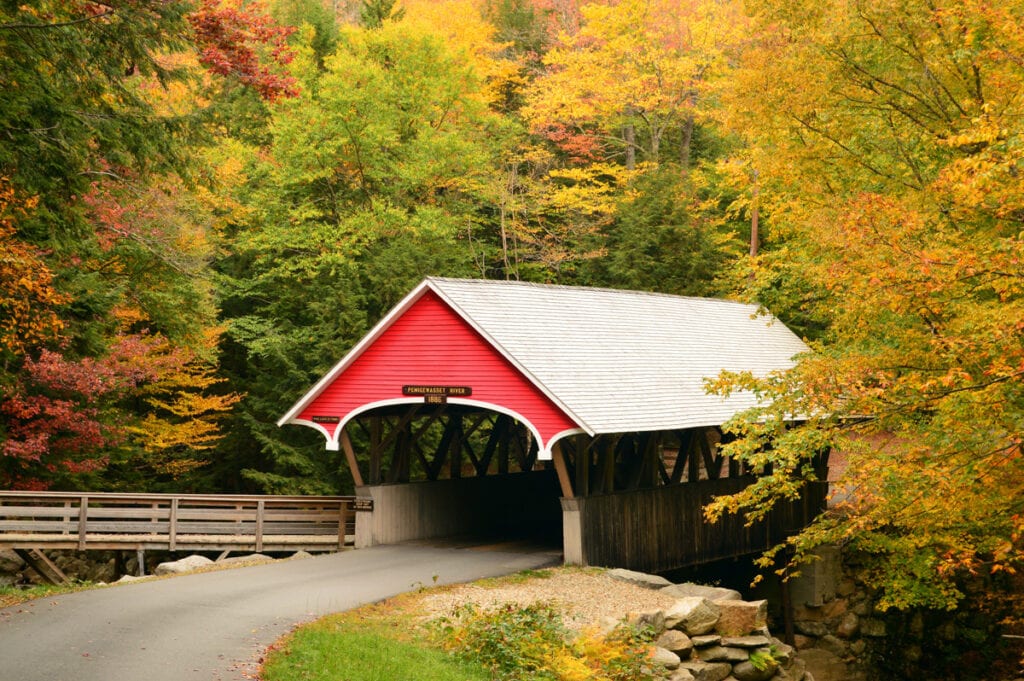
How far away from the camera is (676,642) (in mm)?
13281

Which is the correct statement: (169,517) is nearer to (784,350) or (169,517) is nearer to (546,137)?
(784,350)

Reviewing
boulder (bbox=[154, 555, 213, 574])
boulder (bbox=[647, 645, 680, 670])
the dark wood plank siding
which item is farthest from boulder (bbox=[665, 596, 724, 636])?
boulder (bbox=[154, 555, 213, 574])

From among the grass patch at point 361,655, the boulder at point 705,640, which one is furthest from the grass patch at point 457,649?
the boulder at point 705,640

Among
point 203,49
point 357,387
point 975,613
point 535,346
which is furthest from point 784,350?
→ point 203,49

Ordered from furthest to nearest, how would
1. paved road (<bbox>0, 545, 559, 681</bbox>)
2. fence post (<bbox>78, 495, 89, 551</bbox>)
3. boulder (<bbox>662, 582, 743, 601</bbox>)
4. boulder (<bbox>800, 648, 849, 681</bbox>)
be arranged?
1. boulder (<bbox>800, 648, 849, 681</bbox>)
2. fence post (<bbox>78, 495, 89, 551</bbox>)
3. boulder (<bbox>662, 582, 743, 601</bbox>)
4. paved road (<bbox>0, 545, 559, 681</bbox>)

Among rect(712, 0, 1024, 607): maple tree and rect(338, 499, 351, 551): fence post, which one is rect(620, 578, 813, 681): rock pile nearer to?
rect(712, 0, 1024, 607): maple tree

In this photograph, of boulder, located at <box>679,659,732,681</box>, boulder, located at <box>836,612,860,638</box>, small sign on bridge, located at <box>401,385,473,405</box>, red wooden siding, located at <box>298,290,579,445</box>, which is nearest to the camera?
boulder, located at <box>679,659,732,681</box>

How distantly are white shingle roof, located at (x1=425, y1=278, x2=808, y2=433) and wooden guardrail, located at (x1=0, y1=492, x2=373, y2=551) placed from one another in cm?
439

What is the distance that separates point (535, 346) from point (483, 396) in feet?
4.18

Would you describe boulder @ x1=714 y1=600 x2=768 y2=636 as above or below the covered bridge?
below

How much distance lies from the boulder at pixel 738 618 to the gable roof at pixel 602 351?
3.32m

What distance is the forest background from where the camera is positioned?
40.5 ft

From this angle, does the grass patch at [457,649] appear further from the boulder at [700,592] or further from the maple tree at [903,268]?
the maple tree at [903,268]

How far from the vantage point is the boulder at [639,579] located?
52.1 ft
